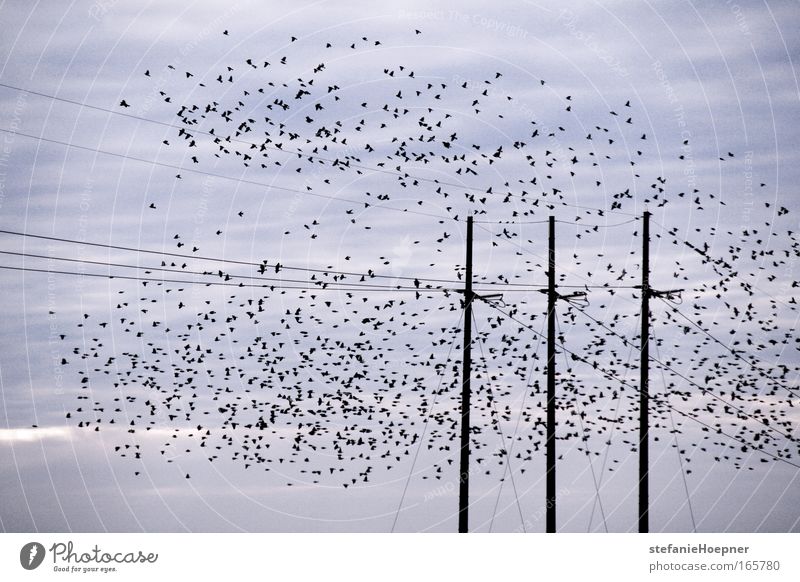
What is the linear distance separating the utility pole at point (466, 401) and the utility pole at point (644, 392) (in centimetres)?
637

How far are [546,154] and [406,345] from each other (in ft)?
25.5

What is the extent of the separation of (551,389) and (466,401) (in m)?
3.16

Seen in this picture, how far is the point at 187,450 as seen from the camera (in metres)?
38.5

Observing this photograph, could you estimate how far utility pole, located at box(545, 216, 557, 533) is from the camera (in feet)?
119

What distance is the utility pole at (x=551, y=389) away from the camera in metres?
36.3

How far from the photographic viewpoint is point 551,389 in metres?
36.8

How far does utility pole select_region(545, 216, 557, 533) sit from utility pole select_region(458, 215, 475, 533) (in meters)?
2.90

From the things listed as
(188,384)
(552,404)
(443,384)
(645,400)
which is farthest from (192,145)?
(645,400)

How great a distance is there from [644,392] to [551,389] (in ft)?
11.7

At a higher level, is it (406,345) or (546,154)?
(546,154)

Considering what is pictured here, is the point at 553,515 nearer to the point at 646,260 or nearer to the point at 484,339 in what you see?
the point at 484,339

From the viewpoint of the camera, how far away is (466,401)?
3528 cm

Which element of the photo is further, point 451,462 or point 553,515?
point 451,462

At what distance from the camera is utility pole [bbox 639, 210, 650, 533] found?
37.6 m
